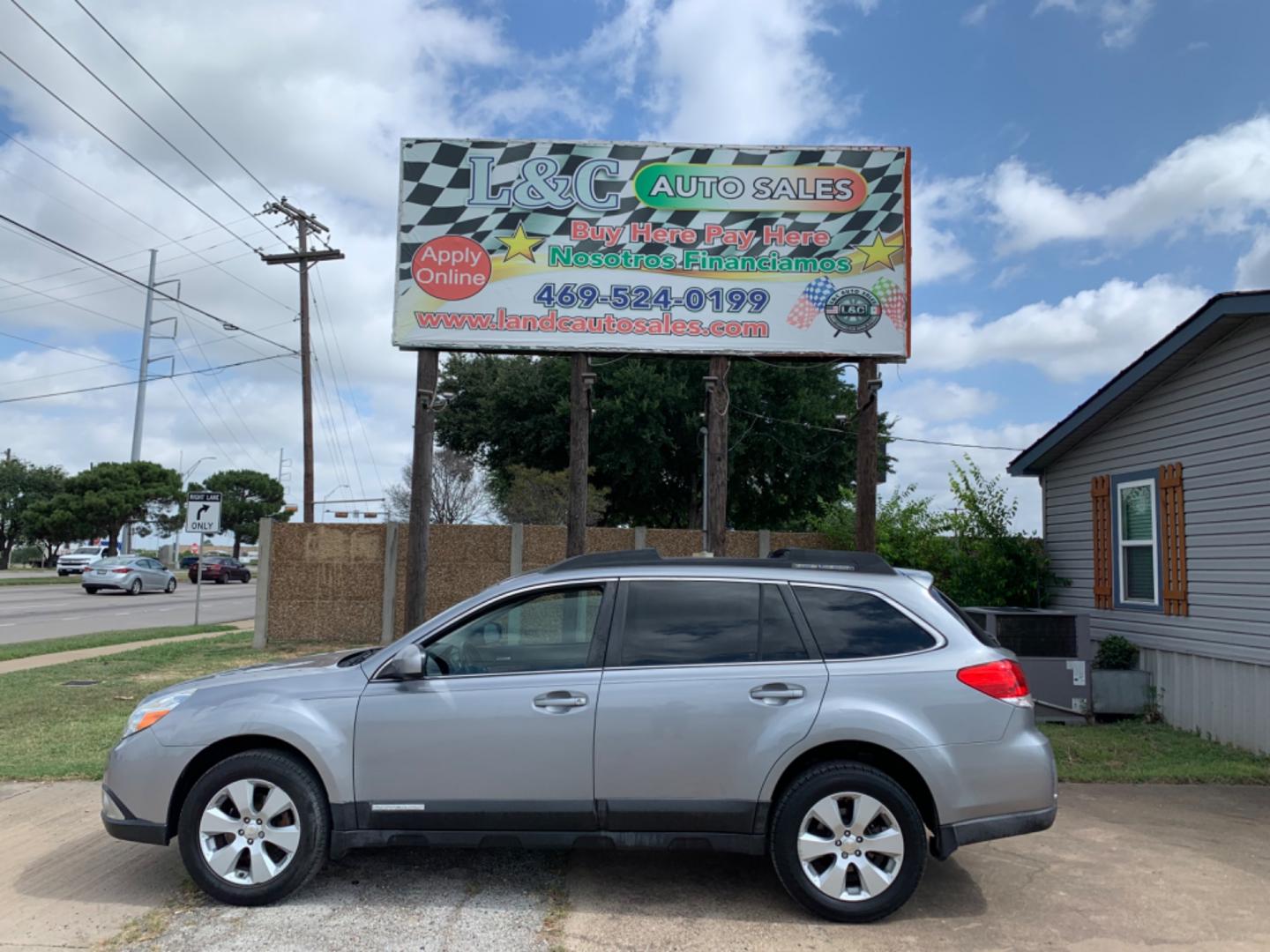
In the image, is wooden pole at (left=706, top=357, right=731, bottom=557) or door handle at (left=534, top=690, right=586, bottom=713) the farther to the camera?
wooden pole at (left=706, top=357, right=731, bottom=557)

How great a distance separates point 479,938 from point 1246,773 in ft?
21.0

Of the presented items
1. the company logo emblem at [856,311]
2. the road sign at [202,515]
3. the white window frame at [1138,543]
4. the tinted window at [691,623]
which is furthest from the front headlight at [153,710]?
the road sign at [202,515]

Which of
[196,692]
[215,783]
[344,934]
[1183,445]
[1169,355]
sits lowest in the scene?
[344,934]

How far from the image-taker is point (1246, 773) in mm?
7625

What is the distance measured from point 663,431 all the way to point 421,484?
1611cm

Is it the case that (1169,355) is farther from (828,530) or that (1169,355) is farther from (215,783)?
(215,783)

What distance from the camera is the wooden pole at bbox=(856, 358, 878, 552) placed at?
36.1 feet

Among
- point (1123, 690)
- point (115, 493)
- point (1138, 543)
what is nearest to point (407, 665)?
point (1123, 690)

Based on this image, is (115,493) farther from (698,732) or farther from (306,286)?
(698,732)

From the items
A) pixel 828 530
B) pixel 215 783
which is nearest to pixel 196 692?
pixel 215 783

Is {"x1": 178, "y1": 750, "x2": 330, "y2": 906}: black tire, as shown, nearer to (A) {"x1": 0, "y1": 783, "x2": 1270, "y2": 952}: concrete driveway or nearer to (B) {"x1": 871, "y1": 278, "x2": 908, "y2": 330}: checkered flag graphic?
(A) {"x1": 0, "y1": 783, "x2": 1270, "y2": 952}: concrete driveway

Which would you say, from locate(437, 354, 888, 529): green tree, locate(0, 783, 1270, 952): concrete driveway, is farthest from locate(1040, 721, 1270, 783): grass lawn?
locate(437, 354, 888, 529): green tree

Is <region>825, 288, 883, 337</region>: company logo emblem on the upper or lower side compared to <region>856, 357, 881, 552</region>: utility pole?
upper

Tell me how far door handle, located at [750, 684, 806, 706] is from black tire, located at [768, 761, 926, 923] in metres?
0.38
